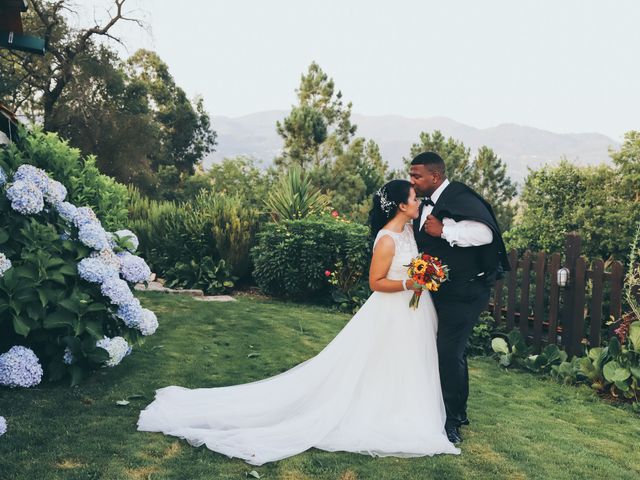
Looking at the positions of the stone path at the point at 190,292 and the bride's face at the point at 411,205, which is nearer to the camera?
the bride's face at the point at 411,205

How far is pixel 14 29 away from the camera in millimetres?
6855

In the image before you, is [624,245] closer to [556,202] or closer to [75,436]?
[556,202]

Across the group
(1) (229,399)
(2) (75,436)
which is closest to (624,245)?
(1) (229,399)

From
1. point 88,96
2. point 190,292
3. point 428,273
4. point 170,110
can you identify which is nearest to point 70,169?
point 428,273

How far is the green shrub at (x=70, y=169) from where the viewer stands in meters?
5.54

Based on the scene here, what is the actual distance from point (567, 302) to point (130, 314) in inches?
203

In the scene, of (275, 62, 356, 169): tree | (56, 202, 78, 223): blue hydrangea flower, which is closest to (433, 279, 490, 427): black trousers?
(56, 202, 78, 223): blue hydrangea flower

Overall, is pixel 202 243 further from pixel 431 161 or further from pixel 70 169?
pixel 431 161

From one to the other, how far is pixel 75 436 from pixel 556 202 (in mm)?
8608

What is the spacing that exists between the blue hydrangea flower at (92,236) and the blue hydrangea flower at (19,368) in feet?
3.29

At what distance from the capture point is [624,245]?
378 inches

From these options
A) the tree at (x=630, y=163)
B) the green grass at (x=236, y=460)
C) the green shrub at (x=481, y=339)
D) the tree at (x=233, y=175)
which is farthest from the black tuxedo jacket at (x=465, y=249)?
the tree at (x=233, y=175)

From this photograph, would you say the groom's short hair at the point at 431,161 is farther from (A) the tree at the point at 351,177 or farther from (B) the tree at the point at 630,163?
(A) the tree at the point at 351,177

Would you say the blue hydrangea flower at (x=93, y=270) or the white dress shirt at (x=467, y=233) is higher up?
the white dress shirt at (x=467, y=233)
